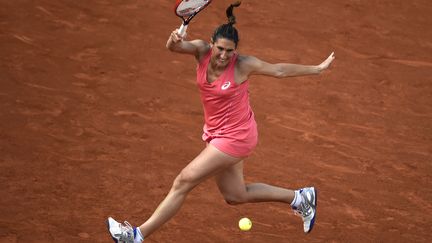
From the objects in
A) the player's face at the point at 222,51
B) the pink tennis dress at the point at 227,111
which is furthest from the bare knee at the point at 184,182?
the player's face at the point at 222,51

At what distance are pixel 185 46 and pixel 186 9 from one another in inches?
12.3

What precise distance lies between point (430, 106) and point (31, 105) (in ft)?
17.7

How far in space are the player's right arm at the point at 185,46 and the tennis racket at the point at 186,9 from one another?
61 millimetres

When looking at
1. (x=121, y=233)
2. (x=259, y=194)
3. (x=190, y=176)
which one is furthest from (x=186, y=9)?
(x=121, y=233)

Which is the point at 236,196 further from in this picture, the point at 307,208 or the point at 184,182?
the point at 307,208

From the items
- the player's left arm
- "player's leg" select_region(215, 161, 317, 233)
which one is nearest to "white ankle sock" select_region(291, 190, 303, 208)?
"player's leg" select_region(215, 161, 317, 233)

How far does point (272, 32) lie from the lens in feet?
42.6

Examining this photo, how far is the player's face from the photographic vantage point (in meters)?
7.01

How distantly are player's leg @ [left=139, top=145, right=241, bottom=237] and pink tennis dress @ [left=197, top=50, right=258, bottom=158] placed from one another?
0.08 meters

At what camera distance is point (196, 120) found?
416 inches

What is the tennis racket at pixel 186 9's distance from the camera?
22.5 ft

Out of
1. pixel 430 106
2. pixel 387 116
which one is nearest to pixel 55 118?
pixel 387 116

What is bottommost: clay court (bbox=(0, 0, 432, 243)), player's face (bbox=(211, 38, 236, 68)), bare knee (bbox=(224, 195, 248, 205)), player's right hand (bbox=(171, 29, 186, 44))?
clay court (bbox=(0, 0, 432, 243))

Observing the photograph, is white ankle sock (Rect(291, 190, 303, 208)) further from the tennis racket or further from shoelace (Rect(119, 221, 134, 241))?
the tennis racket
